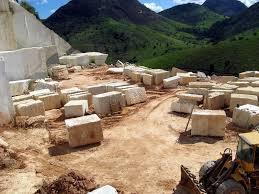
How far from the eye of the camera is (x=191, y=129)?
12.2 meters

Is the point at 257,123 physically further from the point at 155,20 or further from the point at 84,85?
the point at 155,20

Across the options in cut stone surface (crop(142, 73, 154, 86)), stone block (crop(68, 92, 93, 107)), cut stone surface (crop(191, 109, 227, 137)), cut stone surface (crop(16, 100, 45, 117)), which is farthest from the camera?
cut stone surface (crop(142, 73, 154, 86))

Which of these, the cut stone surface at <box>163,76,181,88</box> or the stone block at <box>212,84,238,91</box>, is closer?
the stone block at <box>212,84,238,91</box>

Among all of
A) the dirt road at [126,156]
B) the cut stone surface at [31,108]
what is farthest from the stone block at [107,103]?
the cut stone surface at [31,108]

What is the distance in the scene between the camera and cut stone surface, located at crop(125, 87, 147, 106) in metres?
16.0

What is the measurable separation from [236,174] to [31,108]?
863 cm

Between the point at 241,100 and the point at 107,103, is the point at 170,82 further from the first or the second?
the point at 241,100

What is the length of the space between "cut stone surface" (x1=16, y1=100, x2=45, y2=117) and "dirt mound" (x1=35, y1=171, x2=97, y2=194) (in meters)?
5.85

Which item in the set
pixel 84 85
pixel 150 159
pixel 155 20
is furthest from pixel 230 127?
pixel 155 20

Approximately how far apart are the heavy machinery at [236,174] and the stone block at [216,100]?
6.32m

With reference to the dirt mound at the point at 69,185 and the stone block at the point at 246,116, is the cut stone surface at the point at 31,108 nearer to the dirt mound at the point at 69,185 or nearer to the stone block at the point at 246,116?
the dirt mound at the point at 69,185

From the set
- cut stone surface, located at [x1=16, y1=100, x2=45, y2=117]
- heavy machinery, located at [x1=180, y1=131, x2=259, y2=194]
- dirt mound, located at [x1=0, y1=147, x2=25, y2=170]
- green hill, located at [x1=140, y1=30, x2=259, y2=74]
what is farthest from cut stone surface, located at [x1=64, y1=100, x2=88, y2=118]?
green hill, located at [x1=140, y1=30, x2=259, y2=74]

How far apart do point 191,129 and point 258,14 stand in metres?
125

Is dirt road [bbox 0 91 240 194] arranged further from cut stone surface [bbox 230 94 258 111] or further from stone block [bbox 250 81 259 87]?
stone block [bbox 250 81 259 87]
